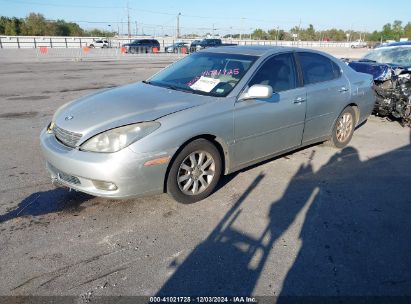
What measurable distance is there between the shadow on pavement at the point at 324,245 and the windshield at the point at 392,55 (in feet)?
18.9

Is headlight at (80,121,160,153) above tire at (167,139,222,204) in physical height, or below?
above

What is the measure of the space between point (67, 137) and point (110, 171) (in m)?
0.71

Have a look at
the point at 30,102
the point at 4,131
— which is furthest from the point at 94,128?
the point at 30,102

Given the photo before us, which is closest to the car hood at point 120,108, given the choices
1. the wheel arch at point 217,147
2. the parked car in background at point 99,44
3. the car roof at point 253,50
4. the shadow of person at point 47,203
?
the wheel arch at point 217,147

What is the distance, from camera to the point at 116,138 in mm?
3533

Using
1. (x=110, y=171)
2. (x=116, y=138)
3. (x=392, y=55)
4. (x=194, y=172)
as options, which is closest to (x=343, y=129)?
(x=194, y=172)

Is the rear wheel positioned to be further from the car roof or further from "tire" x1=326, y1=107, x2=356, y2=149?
the car roof

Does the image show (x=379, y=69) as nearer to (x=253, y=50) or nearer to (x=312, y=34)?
(x=253, y=50)

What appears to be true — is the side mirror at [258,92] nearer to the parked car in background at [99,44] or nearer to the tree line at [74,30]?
the parked car in background at [99,44]

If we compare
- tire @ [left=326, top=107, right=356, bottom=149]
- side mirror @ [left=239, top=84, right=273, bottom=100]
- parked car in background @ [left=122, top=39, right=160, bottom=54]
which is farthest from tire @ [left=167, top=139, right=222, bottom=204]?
parked car in background @ [left=122, top=39, right=160, bottom=54]

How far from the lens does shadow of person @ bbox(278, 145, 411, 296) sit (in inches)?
112

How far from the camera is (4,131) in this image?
275 inches

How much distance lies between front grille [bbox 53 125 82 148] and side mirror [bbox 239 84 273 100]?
6.09 feet

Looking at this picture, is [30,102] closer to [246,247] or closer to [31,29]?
[246,247]
